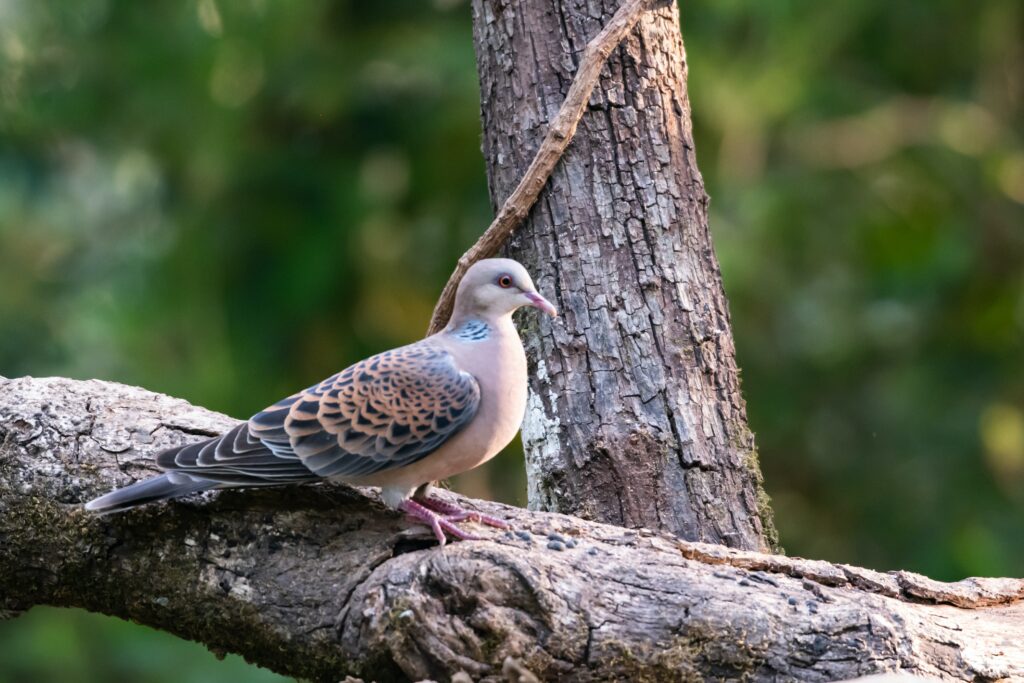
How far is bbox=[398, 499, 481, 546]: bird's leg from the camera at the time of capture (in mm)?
3115

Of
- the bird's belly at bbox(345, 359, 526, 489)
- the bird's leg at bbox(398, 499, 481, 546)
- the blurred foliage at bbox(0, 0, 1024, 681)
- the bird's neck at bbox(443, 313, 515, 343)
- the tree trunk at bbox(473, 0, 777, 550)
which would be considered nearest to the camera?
the bird's leg at bbox(398, 499, 481, 546)

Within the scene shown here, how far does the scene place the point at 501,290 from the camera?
140 inches

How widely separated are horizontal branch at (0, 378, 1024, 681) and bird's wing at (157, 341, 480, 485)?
17 cm

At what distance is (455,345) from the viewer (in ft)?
11.5

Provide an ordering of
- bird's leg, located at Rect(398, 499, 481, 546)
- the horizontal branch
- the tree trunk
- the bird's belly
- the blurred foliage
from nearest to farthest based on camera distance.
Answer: the horizontal branch, bird's leg, located at Rect(398, 499, 481, 546), the bird's belly, the tree trunk, the blurred foliage

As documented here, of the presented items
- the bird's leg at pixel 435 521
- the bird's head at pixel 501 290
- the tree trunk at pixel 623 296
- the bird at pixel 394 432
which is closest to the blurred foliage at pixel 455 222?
the tree trunk at pixel 623 296

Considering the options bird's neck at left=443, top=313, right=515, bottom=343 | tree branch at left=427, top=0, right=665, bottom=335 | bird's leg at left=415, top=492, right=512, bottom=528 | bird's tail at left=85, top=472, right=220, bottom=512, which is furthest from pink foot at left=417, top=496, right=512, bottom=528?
tree branch at left=427, top=0, right=665, bottom=335

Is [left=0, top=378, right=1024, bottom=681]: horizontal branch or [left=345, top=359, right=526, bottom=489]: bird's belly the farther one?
[left=345, top=359, right=526, bottom=489]: bird's belly

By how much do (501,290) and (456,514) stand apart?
0.62m

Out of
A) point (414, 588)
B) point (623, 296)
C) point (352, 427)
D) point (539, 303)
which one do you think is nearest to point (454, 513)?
point (352, 427)

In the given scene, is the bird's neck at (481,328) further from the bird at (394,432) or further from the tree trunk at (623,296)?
the tree trunk at (623,296)

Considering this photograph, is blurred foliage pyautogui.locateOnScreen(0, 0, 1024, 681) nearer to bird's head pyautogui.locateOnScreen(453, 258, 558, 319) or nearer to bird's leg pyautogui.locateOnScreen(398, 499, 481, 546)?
bird's head pyautogui.locateOnScreen(453, 258, 558, 319)

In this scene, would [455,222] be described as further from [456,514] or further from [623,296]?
[456,514]

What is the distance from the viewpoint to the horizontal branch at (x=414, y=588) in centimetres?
290
